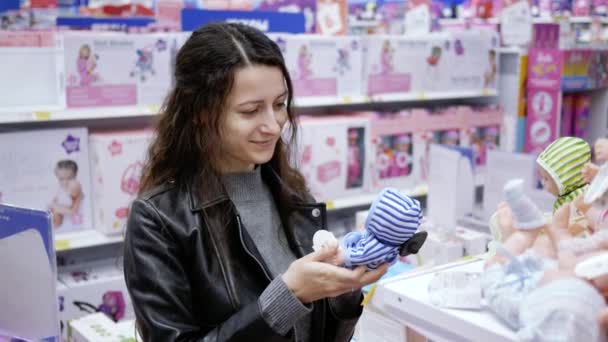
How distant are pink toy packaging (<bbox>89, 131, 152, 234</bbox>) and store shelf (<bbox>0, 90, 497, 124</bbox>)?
92mm

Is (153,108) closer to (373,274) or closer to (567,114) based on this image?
(373,274)

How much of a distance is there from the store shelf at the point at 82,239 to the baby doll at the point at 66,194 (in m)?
0.06

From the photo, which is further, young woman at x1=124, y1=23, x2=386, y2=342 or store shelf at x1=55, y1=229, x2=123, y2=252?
store shelf at x1=55, y1=229, x2=123, y2=252

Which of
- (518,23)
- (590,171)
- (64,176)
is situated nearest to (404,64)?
(518,23)

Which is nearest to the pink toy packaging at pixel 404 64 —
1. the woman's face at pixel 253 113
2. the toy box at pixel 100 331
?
the toy box at pixel 100 331

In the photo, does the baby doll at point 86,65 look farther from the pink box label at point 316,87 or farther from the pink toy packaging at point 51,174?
the pink box label at point 316,87

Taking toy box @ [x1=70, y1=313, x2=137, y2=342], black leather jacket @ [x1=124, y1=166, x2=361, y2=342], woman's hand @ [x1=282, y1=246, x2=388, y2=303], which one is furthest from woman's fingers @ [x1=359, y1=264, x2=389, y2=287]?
toy box @ [x1=70, y1=313, x2=137, y2=342]

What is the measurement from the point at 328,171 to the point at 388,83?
638 millimetres

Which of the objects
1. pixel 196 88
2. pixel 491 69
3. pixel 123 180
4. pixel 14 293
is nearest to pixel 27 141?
pixel 123 180

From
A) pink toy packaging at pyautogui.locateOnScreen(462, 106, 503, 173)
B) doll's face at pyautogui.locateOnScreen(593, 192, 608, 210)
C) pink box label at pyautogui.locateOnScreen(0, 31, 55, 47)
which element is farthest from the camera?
pink toy packaging at pyautogui.locateOnScreen(462, 106, 503, 173)

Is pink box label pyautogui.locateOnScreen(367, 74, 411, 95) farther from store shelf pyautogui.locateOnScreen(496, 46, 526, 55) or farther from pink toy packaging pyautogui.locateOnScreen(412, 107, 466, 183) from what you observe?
store shelf pyautogui.locateOnScreen(496, 46, 526, 55)

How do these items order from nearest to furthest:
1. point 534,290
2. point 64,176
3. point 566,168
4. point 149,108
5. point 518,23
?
point 534,290
point 566,168
point 64,176
point 149,108
point 518,23

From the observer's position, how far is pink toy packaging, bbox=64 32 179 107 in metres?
2.74

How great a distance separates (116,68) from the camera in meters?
2.84
